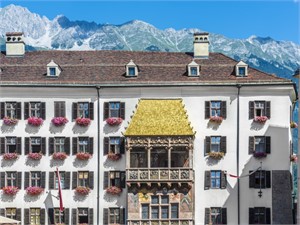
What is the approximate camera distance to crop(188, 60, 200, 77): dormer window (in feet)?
265

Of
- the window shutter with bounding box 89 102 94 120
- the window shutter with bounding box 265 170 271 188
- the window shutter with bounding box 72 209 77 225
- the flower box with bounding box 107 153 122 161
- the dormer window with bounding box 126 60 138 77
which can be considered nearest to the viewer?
the window shutter with bounding box 265 170 271 188

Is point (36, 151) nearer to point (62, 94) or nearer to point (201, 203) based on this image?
point (62, 94)

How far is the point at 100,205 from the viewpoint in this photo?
7919 cm

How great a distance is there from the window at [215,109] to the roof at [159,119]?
78.1 inches

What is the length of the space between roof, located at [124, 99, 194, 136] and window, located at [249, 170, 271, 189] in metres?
6.53

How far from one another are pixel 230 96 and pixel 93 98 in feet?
39.2

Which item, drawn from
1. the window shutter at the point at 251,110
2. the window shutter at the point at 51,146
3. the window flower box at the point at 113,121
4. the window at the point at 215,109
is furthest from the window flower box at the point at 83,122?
the window shutter at the point at 251,110

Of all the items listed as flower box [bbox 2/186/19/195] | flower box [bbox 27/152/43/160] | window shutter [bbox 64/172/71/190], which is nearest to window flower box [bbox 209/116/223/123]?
window shutter [bbox 64/172/71/190]

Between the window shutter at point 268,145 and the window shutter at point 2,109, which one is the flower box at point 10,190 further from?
the window shutter at point 268,145

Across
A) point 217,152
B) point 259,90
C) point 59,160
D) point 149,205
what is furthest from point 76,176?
point 259,90

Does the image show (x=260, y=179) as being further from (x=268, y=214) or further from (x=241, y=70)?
(x=241, y=70)

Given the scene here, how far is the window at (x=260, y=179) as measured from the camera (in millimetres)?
78438

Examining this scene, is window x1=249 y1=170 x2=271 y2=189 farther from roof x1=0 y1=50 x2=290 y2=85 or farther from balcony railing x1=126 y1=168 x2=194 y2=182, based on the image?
roof x1=0 y1=50 x2=290 y2=85

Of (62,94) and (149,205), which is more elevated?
(62,94)
